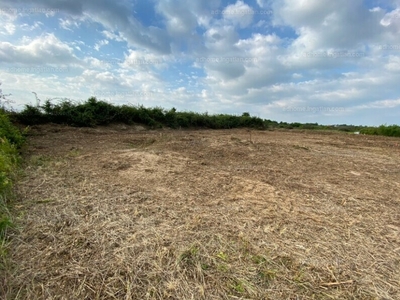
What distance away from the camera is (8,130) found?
4.02 m

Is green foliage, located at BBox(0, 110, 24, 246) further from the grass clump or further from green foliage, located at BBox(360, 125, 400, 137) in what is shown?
green foliage, located at BBox(360, 125, 400, 137)

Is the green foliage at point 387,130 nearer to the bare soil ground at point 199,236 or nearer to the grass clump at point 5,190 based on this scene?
the bare soil ground at point 199,236

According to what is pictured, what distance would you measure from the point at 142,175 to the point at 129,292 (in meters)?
1.77

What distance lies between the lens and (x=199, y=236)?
5.12 feet

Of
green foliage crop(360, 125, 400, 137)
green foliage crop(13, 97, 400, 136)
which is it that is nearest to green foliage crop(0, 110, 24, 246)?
green foliage crop(13, 97, 400, 136)

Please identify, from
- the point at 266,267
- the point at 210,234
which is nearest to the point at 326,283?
the point at 266,267

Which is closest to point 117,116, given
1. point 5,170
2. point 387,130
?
point 5,170

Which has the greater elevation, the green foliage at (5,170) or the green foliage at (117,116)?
the green foliage at (117,116)

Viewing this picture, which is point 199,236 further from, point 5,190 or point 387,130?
point 387,130

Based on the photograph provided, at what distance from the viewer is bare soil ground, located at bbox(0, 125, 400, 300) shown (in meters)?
1.20

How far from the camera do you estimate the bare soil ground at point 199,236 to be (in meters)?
1.20

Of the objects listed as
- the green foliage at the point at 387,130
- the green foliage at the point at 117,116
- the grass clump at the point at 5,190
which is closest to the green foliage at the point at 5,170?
the grass clump at the point at 5,190

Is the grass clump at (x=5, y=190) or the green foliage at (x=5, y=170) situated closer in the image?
the grass clump at (x=5, y=190)

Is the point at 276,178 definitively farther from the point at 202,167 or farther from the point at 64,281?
the point at 64,281
